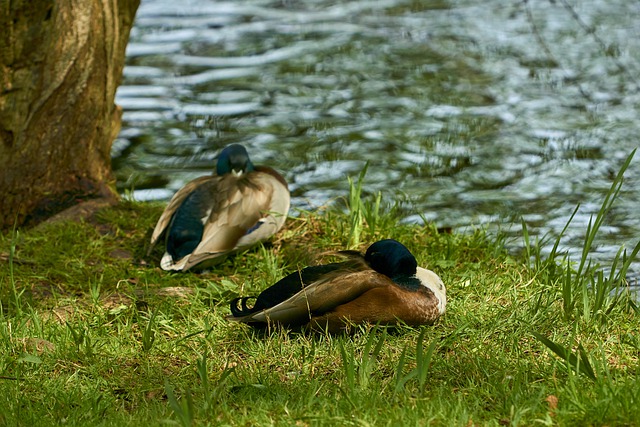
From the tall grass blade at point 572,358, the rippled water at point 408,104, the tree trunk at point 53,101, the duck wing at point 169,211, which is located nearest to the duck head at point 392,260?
the tall grass blade at point 572,358

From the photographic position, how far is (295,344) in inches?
195

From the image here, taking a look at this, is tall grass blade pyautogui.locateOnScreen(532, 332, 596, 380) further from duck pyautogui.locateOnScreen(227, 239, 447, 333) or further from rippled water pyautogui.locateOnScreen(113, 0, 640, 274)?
rippled water pyautogui.locateOnScreen(113, 0, 640, 274)

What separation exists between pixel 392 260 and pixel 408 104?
5.15 metres

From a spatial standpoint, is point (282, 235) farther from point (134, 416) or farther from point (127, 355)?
point (134, 416)

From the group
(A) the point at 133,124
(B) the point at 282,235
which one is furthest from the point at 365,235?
(A) the point at 133,124

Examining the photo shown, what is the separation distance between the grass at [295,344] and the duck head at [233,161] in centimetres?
48

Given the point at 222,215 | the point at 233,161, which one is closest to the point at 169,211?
the point at 222,215

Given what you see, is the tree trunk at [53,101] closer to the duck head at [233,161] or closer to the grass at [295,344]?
the grass at [295,344]

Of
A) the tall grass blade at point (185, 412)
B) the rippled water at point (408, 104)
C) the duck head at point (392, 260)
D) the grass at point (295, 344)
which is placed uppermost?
the tall grass blade at point (185, 412)

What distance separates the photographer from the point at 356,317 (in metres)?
5.03

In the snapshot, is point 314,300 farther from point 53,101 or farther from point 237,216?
point 53,101

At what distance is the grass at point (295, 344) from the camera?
4.11 meters

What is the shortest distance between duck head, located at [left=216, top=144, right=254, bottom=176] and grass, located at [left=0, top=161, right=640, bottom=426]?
1.59 ft

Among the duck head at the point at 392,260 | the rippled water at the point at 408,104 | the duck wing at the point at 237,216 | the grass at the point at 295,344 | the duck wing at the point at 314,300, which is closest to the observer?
the grass at the point at 295,344
